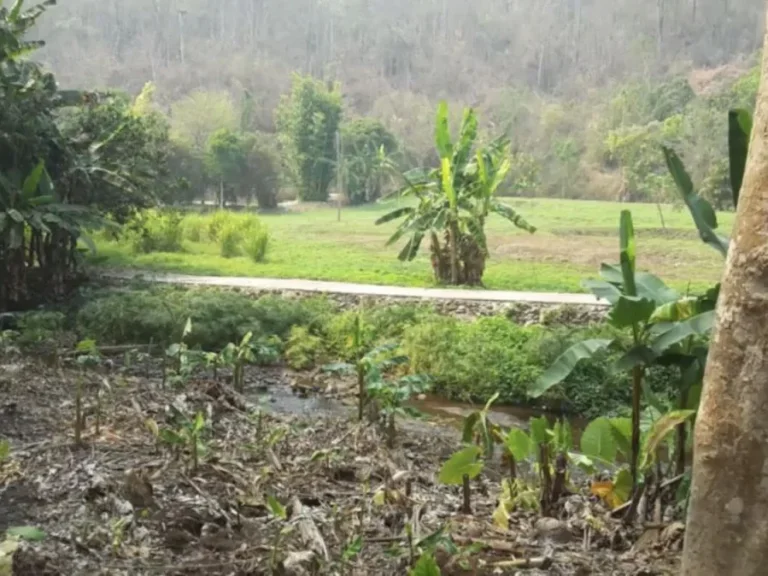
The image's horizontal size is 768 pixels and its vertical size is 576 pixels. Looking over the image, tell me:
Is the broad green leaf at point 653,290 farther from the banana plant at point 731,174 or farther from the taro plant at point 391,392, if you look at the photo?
the taro plant at point 391,392

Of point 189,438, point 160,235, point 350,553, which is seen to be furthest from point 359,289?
point 350,553

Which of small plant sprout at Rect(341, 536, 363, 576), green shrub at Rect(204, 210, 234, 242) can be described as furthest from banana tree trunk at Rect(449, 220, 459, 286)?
small plant sprout at Rect(341, 536, 363, 576)

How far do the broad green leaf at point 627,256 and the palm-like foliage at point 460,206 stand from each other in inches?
324

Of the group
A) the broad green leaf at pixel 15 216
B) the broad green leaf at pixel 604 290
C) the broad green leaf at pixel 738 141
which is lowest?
the broad green leaf at pixel 604 290

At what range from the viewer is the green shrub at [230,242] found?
14031 mm

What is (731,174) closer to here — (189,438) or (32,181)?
(189,438)

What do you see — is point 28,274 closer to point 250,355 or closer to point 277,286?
point 277,286

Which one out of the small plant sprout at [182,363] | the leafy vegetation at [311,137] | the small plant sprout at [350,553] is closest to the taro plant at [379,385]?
the small plant sprout at [182,363]

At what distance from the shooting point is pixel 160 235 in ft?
45.9

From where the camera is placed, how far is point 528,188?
14930 millimetres

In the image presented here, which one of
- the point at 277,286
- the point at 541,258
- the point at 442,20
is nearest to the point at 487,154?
the point at 541,258

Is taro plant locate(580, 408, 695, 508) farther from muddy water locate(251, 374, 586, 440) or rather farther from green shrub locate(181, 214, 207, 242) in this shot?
green shrub locate(181, 214, 207, 242)

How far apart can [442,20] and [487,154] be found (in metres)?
12.6

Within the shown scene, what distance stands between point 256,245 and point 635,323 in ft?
36.3
